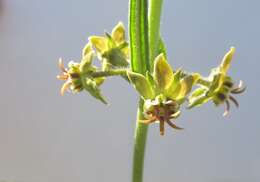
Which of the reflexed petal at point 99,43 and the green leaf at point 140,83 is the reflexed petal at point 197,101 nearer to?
the green leaf at point 140,83

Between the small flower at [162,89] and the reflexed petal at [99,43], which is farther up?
the reflexed petal at [99,43]

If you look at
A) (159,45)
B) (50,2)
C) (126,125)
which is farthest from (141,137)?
(50,2)

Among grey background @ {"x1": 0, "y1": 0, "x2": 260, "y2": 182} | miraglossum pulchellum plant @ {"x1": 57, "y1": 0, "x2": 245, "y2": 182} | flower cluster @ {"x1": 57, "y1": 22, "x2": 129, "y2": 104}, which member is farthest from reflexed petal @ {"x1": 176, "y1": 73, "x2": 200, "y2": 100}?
grey background @ {"x1": 0, "y1": 0, "x2": 260, "y2": 182}

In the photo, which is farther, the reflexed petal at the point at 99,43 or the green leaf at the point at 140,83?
the reflexed petal at the point at 99,43

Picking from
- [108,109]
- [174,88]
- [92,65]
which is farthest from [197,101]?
[108,109]

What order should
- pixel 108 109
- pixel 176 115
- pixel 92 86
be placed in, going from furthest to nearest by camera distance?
1. pixel 108 109
2. pixel 92 86
3. pixel 176 115

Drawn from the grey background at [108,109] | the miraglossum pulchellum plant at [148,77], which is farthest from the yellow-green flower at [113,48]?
the grey background at [108,109]

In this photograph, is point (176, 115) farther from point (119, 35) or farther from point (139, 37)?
point (119, 35)
